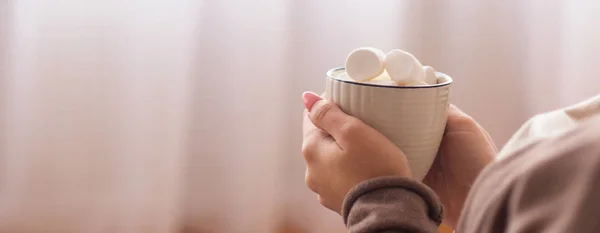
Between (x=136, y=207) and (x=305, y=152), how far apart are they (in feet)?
1.50

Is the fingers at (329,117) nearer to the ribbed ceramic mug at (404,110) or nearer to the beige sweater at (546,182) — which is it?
the ribbed ceramic mug at (404,110)

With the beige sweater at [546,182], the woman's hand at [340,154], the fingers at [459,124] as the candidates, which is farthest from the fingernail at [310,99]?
the beige sweater at [546,182]

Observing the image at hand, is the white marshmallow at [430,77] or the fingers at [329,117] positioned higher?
the white marshmallow at [430,77]

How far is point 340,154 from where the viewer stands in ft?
1.86

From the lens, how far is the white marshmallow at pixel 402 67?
0.56 meters

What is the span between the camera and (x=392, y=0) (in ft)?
3.27

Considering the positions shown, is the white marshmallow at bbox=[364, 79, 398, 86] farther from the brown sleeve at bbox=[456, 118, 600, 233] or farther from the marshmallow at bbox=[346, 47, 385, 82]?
the brown sleeve at bbox=[456, 118, 600, 233]

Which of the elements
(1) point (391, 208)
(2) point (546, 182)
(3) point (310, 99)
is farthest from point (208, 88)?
(2) point (546, 182)

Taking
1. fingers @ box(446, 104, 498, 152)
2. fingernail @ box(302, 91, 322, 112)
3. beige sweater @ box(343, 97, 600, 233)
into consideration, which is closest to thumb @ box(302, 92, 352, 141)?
fingernail @ box(302, 91, 322, 112)

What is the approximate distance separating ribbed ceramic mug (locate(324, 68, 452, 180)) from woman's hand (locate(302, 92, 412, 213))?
0.04 feet

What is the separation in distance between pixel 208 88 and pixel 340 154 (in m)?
0.45

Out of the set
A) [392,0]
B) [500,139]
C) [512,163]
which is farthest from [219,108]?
[512,163]

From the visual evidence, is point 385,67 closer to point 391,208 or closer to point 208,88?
point 391,208

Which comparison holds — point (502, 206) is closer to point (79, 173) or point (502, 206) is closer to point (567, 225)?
point (567, 225)
